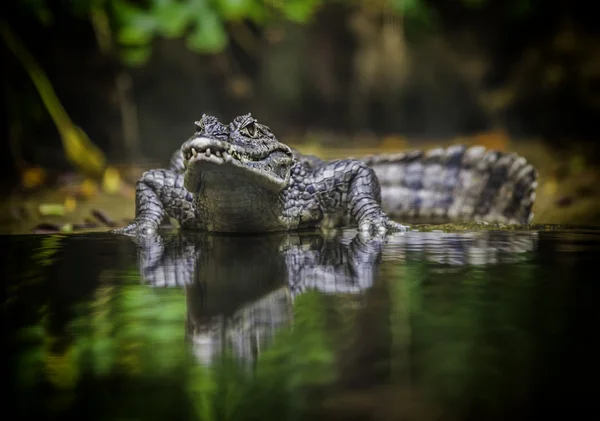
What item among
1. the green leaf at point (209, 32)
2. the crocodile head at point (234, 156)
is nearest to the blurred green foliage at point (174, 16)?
the green leaf at point (209, 32)

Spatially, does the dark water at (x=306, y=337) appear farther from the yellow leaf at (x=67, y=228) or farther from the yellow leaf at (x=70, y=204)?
the yellow leaf at (x=70, y=204)

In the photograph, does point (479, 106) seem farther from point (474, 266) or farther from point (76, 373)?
point (76, 373)

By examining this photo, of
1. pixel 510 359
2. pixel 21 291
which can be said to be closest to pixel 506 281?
pixel 510 359

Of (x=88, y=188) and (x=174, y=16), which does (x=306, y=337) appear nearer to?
(x=88, y=188)

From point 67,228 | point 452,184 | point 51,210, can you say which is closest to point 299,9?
point 452,184

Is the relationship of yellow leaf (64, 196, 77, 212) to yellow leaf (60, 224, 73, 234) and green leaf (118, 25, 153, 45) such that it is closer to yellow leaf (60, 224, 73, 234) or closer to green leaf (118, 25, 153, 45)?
yellow leaf (60, 224, 73, 234)

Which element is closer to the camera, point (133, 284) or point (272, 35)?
point (133, 284)
